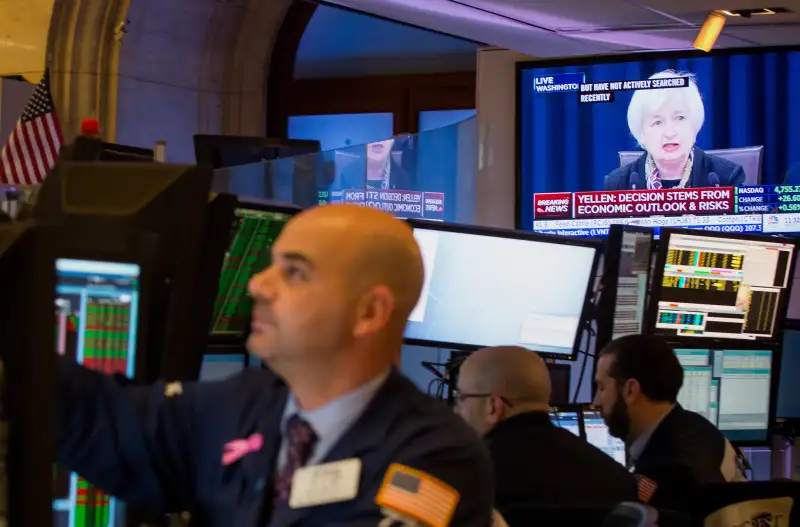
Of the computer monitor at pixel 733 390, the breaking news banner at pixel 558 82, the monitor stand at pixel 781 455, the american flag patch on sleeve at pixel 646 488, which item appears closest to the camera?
the american flag patch on sleeve at pixel 646 488

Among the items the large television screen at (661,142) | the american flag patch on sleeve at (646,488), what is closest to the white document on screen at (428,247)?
the american flag patch on sleeve at (646,488)

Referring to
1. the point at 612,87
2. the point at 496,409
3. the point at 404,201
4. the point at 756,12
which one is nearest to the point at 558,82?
the point at 612,87

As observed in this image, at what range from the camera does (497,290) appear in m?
3.45

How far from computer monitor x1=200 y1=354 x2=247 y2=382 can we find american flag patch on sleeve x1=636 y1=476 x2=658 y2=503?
3.90ft

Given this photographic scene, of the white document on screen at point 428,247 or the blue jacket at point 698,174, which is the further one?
the blue jacket at point 698,174

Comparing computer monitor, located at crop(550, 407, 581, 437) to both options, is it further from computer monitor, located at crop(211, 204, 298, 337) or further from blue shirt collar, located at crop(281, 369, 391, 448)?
blue shirt collar, located at crop(281, 369, 391, 448)

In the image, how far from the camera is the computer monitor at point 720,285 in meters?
3.91

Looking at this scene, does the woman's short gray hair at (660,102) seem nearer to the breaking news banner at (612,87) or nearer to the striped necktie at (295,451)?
the breaking news banner at (612,87)

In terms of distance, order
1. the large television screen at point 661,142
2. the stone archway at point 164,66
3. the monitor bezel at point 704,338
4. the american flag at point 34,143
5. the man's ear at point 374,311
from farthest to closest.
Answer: the stone archway at point 164,66 < the large television screen at point 661,142 < the american flag at point 34,143 < the monitor bezel at point 704,338 < the man's ear at point 374,311

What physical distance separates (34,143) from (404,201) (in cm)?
193

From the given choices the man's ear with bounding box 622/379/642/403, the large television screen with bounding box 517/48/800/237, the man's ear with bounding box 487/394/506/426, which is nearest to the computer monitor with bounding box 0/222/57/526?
the man's ear with bounding box 487/394/506/426

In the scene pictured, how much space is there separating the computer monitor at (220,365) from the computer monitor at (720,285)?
181cm

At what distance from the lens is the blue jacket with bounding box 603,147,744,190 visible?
6062 mm

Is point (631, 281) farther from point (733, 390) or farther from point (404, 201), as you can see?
point (404, 201)
